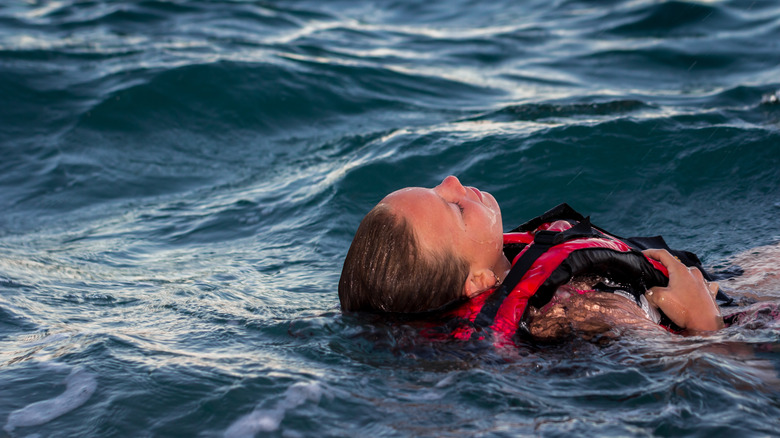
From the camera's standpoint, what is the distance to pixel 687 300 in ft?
11.5

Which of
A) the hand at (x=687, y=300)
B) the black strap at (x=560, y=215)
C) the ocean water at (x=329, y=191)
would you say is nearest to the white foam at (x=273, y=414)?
the ocean water at (x=329, y=191)

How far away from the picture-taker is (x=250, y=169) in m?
7.93

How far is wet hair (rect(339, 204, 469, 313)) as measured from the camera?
11.2 feet

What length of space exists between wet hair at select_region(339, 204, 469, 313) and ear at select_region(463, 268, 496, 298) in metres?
0.03

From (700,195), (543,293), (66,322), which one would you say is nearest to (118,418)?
(66,322)

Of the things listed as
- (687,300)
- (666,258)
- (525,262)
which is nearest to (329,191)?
(525,262)

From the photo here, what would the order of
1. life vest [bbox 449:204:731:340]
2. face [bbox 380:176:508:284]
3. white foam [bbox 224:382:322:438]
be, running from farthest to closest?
face [bbox 380:176:508:284]
life vest [bbox 449:204:731:340]
white foam [bbox 224:382:322:438]

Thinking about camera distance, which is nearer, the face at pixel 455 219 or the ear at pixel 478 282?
the face at pixel 455 219

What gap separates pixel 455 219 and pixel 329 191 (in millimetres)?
3260

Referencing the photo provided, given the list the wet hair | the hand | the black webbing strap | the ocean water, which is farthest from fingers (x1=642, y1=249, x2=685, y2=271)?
the wet hair

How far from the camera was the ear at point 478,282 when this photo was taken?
3.62 metres

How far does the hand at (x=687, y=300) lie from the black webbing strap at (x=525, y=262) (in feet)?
1.46

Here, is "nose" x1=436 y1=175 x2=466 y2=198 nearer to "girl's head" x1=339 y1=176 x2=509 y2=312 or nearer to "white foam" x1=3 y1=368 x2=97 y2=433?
"girl's head" x1=339 y1=176 x2=509 y2=312

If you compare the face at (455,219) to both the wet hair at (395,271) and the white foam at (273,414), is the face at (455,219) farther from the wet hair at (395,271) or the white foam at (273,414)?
the white foam at (273,414)
